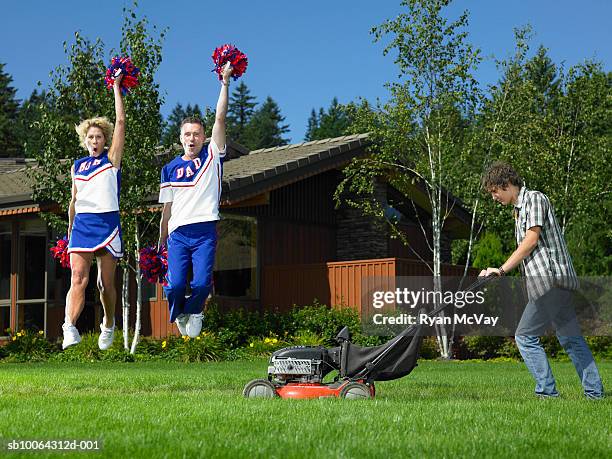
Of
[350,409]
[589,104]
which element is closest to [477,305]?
[589,104]

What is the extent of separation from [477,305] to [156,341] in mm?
8365

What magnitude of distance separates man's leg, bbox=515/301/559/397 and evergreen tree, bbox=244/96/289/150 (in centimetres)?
7158

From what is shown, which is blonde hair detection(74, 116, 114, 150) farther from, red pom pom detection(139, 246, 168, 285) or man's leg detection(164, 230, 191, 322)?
man's leg detection(164, 230, 191, 322)

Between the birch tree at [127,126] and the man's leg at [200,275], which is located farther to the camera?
the birch tree at [127,126]

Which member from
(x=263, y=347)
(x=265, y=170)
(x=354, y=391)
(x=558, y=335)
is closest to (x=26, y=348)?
(x=263, y=347)

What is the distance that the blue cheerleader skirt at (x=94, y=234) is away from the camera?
7566 millimetres

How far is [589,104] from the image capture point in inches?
1048

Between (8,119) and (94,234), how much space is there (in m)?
67.5

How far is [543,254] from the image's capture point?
30.6ft

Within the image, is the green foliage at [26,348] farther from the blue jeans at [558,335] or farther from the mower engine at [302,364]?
the blue jeans at [558,335]

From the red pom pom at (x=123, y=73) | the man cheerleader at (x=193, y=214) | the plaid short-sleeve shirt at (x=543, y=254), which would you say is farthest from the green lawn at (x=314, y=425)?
the red pom pom at (x=123, y=73)

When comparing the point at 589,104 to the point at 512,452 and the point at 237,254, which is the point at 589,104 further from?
the point at 512,452

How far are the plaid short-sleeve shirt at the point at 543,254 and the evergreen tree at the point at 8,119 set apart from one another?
57.6 m

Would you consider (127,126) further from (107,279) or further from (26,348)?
(107,279)
